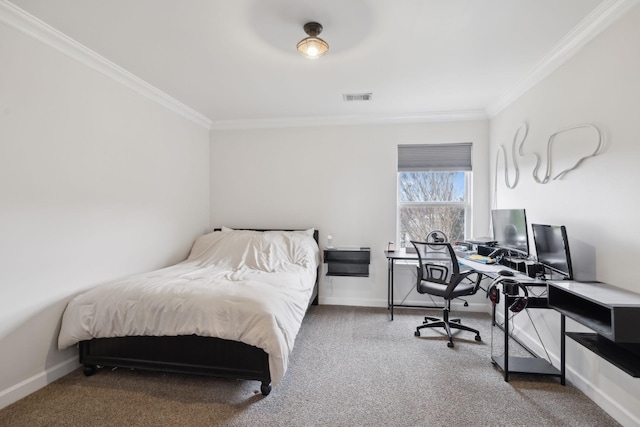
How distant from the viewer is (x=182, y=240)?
3764 millimetres

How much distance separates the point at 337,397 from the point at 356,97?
2.93m

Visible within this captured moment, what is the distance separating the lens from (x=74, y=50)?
2.35 metres

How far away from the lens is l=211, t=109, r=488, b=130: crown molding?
3855mm

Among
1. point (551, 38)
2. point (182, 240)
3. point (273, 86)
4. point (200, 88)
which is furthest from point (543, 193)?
point (182, 240)

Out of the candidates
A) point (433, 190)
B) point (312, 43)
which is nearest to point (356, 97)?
point (312, 43)

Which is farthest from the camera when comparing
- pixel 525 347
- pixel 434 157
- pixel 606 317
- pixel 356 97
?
pixel 434 157

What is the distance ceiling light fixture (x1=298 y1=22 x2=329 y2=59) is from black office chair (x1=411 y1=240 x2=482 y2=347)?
1.98 metres

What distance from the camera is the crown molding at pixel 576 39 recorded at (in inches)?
72.4

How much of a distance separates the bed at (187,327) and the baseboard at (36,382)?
0.17 metres

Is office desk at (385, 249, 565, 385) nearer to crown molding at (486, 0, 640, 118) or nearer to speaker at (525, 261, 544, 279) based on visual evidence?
speaker at (525, 261, 544, 279)

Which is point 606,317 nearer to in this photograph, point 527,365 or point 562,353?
point 562,353

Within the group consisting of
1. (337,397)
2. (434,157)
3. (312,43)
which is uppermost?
(312,43)

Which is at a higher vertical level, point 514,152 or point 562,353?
point 514,152

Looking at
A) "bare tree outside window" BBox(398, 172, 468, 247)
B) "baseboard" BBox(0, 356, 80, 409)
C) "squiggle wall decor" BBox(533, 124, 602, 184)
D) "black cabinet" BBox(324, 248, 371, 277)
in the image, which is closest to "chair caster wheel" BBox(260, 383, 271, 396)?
"baseboard" BBox(0, 356, 80, 409)
